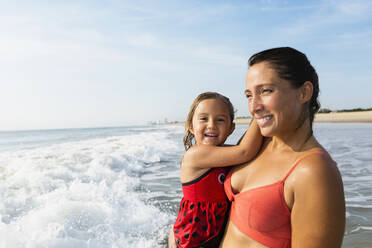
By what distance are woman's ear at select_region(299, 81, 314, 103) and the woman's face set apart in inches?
1.1

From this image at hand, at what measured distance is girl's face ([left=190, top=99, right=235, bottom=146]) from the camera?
2.62 meters

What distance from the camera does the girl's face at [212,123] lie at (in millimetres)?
2619

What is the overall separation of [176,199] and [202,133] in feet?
14.4

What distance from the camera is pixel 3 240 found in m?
3.95

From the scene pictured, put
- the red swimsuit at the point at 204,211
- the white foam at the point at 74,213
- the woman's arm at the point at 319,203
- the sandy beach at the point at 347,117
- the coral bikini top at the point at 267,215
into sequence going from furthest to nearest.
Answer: the sandy beach at the point at 347,117, the white foam at the point at 74,213, the red swimsuit at the point at 204,211, the coral bikini top at the point at 267,215, the woman's arm at the point at 319,203

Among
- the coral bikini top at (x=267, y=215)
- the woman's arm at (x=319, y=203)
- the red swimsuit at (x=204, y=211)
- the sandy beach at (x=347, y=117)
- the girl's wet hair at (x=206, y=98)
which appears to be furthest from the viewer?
the sandy beach at (x=347, y=117)

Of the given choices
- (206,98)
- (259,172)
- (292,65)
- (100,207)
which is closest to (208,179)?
(259,172)

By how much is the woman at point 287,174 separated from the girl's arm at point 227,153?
0.10 metres

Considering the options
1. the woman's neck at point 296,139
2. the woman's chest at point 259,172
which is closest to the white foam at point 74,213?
the woman's chest at point 259,172

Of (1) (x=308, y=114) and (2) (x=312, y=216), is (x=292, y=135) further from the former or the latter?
(2) (x=312, y=216)

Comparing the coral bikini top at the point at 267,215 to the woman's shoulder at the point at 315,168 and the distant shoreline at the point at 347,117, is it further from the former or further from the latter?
the distant shoreline at the point at 347,117

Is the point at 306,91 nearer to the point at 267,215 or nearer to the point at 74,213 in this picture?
the point at 267,215

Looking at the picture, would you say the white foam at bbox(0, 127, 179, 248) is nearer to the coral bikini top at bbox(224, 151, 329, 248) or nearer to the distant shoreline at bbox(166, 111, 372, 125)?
the coral bikini top at bbox(224, 151, 329, 248)

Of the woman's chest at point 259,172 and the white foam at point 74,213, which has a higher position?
the woman's chest at point 259,172
